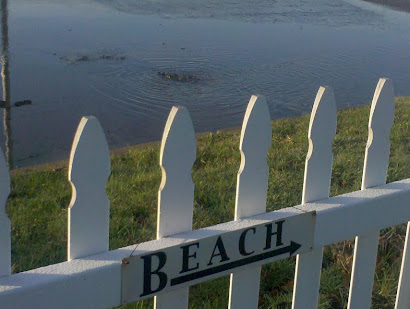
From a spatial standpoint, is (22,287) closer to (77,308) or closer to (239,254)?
(77,308)

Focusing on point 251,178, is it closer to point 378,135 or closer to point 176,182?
point 176,182

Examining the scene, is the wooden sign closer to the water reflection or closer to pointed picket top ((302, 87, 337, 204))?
pointed picket top ((302, 87, 337, 204))

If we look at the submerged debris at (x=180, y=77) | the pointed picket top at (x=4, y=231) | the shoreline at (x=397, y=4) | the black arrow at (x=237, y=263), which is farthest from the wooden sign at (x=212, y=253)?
the shoreline at (x=397, y=4)

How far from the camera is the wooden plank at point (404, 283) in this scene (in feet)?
8.02

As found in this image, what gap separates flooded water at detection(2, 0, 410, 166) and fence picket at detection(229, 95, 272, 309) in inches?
109

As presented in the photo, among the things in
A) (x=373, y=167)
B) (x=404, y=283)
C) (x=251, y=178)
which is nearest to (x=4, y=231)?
(x=251, y=178)

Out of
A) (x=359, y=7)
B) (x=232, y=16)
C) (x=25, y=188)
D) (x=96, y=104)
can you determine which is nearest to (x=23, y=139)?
(x=96, y=104)

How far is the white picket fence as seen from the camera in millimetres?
1717

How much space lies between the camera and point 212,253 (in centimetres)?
190

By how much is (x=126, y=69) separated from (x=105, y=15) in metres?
3.00

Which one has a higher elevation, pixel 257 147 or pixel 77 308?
pixel 257 147

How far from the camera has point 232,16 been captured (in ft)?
33.2

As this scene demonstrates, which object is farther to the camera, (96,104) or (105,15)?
(105,15)

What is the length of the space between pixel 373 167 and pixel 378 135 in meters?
0.11
